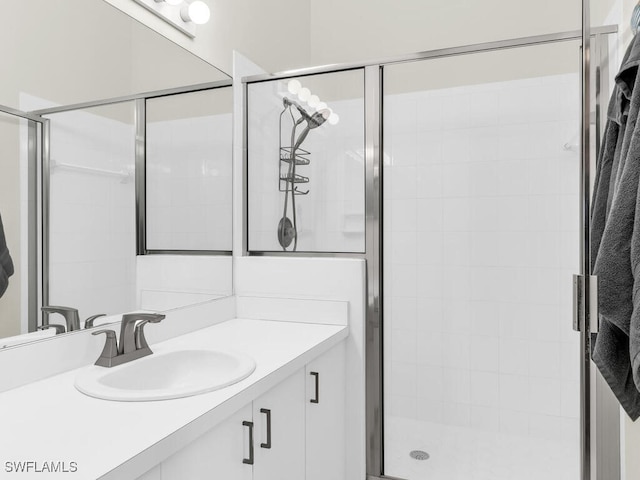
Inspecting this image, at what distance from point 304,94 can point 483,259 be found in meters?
1.24

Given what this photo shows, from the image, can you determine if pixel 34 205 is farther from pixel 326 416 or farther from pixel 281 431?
pixel 326 416

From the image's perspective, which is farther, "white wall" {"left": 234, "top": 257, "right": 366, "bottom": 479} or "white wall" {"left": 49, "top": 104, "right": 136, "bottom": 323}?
"white wall" {"left": 234, "top": 257, "right": 366, "bottom": 479}

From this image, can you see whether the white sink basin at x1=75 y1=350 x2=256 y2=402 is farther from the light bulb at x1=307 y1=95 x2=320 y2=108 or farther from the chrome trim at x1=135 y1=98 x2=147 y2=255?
the light bulb at x1=307 y1=95 x2=320 y2=108

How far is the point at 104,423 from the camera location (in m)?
0.90

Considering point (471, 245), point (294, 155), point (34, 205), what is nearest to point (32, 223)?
point (34, 205)

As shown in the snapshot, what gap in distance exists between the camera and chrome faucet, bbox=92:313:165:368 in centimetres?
127

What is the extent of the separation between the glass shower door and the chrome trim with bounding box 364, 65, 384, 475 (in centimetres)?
27

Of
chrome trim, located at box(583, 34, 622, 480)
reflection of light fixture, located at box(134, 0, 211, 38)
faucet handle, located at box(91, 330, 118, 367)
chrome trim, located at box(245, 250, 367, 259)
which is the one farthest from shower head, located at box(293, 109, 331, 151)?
chrome trim, located at box(583, 34, 622, 480)

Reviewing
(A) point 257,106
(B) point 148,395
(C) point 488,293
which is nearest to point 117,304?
(B) point 148,395

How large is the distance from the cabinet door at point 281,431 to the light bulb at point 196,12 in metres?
1.36

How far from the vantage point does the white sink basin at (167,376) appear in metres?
1.03

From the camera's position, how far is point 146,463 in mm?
801

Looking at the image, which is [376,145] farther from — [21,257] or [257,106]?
[21,257]

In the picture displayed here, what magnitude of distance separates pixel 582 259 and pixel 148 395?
2.90ft
